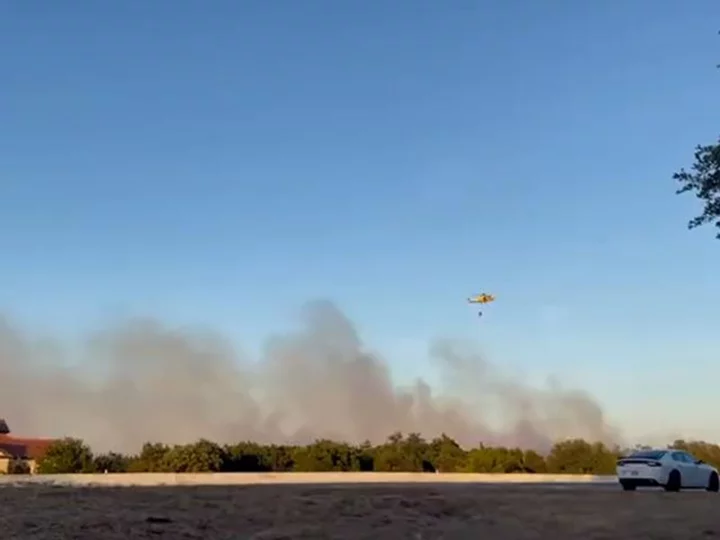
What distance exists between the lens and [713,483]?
31328 millimetres

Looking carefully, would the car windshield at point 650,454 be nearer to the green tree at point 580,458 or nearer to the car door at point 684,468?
the car door at point 684,468

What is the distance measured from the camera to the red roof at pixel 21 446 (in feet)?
243

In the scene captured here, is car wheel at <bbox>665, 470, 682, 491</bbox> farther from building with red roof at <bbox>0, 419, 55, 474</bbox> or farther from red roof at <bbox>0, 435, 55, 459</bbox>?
red roof at <bbox>0, 435, 55, 459</bbox>

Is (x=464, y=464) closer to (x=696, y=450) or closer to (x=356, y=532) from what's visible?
(x=696, y=450)

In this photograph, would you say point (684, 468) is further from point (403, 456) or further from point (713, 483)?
point (403, 456)

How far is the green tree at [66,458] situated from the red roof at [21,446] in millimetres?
21345

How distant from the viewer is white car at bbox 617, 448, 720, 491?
2934cm

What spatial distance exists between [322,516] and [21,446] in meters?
70.6

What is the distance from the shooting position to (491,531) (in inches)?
645

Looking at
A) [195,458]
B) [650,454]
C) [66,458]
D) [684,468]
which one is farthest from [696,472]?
[66,458]

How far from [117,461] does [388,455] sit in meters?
18.8

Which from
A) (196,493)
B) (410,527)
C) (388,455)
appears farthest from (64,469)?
(410,527)

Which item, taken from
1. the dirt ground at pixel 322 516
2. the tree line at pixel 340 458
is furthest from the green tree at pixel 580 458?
the dirt ground at pixel 322 516

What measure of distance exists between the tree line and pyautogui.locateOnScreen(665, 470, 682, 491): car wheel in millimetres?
24564
